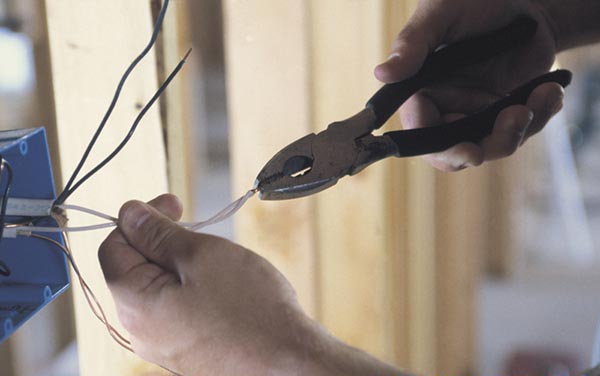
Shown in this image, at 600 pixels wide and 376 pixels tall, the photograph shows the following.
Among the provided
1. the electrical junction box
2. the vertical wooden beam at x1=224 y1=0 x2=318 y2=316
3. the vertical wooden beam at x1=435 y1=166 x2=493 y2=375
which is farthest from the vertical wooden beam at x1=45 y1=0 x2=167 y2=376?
the vertical wooden beam at x1=435 y1=166 x2=493 y2=375

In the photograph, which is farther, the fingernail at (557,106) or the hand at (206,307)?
the fingernail at (557,106)

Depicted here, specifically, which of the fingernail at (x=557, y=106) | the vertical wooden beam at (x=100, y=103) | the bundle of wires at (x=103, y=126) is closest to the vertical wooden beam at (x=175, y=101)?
the vertical wooden beam at (x=100, y=103)

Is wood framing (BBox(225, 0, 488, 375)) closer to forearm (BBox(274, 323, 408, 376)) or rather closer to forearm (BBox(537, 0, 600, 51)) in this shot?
forearm (BBox(537, 0, 600, 51))

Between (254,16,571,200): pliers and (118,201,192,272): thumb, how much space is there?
87 mm

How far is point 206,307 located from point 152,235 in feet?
0.24

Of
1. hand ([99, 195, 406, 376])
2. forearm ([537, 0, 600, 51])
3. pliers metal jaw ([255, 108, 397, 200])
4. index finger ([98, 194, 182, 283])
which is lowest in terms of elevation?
hand ([99, 195, 406, 376])

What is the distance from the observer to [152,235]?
0.52m

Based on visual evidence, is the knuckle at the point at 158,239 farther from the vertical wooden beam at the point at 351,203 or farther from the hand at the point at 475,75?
the vertical wooden beam at the point at 351,203

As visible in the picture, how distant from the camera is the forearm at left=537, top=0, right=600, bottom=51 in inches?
33.3

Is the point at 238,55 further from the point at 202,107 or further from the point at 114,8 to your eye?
the point at 202,107

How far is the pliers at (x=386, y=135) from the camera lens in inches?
23.0

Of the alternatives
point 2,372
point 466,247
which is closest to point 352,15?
point 466,247

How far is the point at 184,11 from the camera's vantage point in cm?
77

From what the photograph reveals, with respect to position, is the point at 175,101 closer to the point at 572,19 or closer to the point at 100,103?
the point at 100,103
